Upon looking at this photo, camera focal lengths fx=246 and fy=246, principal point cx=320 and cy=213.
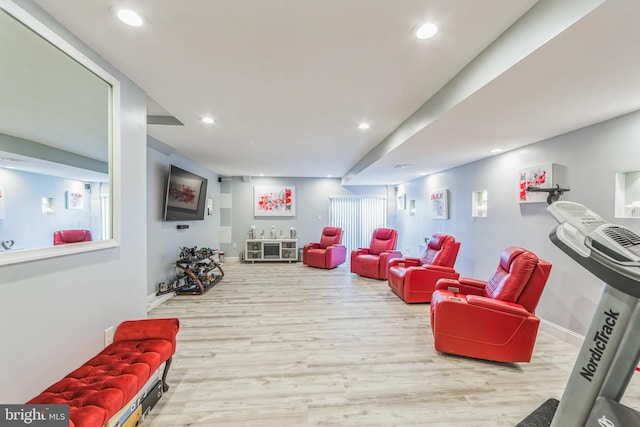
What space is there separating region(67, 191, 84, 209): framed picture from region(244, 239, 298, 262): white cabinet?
5.35 meters

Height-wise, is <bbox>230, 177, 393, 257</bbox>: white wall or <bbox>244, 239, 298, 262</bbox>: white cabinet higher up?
<bbox>230, 177, 393, 257</bbox>: white wall

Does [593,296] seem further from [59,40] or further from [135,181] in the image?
[59,40]

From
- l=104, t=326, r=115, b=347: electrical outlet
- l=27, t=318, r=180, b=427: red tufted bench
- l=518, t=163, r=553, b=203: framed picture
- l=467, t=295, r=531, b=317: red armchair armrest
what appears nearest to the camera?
l=27, t=318, r=180, b=427: red tufted bench

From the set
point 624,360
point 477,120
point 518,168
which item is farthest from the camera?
point 518,168

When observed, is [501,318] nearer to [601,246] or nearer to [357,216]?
[601,246]

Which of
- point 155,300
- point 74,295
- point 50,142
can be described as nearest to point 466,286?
point 74,295

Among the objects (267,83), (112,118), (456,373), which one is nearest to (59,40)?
(112,118)

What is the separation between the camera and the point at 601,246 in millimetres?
984

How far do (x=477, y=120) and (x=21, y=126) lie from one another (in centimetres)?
329

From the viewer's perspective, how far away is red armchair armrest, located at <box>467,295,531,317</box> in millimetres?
2129

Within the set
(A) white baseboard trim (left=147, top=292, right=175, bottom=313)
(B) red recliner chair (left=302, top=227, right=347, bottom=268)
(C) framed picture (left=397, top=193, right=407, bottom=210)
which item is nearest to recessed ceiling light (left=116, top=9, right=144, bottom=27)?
(A) white baseboard trim (left=147, top=292, right=175, bottom=313)

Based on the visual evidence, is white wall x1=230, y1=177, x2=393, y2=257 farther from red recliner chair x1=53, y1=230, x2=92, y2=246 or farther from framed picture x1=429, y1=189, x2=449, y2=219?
red recliner chair x1=53, y1=230, x2=92, y2=246

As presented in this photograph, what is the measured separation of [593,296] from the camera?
2.38 meters

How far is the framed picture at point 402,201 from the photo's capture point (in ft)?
22.3
